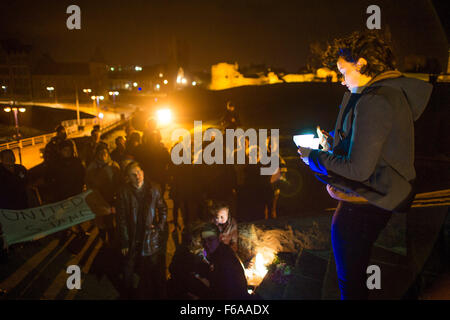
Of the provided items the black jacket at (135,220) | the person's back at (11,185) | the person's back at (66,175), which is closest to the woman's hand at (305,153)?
the black jacket at (135,220)

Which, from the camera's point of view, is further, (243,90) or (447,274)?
(243,90)

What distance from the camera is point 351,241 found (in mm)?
1946

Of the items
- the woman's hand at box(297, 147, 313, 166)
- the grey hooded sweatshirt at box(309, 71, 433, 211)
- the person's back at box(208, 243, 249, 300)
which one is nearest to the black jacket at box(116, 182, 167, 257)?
the person's back at box(208, 243, 249, 300)

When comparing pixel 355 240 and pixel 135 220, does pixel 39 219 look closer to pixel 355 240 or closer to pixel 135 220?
pixel 135 220

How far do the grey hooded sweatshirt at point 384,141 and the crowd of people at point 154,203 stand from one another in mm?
1987

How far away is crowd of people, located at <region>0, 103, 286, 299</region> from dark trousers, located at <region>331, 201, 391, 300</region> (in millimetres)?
1480

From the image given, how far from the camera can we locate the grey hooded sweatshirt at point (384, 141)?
1.70 meters

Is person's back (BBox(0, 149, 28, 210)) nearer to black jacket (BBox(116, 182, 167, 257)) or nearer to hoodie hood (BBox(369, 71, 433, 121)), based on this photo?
black jacket (BBox(116, 182, 167, 257))

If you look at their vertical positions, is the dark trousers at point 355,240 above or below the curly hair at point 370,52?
below

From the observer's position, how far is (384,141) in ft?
5.65

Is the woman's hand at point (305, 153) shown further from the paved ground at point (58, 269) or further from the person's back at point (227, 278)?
the paved ground at point (58, 269)
